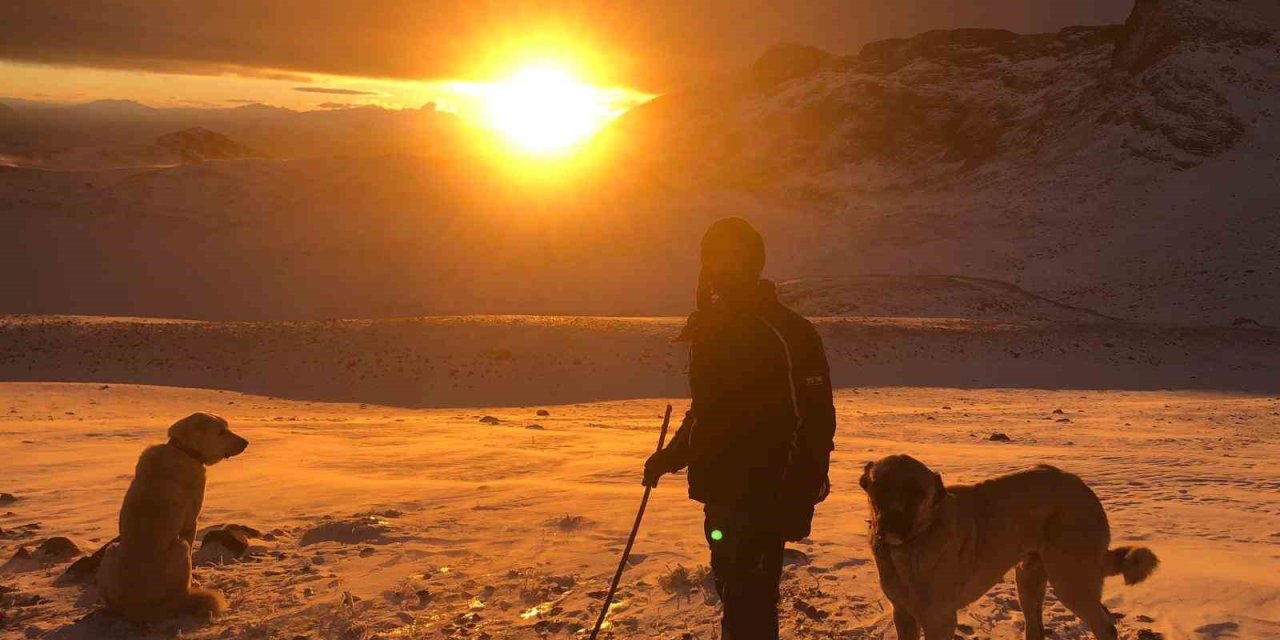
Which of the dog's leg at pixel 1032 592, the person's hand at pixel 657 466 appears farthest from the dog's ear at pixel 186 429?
the dog's leg at pixel 1032 592

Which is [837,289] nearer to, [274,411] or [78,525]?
[274,411]

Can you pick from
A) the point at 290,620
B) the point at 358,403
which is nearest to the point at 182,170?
the point at 358,403

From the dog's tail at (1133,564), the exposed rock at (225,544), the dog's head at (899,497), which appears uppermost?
the dog's head at (899,497)

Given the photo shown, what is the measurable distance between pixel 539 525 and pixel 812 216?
213 feet

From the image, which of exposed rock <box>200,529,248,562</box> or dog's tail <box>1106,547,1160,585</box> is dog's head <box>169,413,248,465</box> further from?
dog's tail <box>1106,547,1160,585</box>

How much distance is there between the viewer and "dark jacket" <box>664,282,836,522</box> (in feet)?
13.8

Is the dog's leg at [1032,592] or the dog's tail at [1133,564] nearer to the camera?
the dog's tail at [1133,564]

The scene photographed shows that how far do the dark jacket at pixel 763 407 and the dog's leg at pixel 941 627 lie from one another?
0.95m

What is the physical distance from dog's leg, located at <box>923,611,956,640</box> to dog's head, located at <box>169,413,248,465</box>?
4654 mm

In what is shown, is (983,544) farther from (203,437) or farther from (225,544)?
(225,544)

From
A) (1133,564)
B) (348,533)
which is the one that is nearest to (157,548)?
(348,533)

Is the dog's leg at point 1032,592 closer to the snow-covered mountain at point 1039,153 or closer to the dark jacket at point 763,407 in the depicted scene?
the dark jacket at point 763,407

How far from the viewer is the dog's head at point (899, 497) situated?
4.51 metres

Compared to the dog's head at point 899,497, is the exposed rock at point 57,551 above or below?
below
